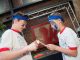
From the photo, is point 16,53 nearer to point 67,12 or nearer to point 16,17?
point 16,17

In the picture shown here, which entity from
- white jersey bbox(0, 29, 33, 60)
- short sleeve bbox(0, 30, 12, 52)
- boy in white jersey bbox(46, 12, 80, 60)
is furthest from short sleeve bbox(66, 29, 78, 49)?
short sleeve bbox(0, 30, 12, 52)

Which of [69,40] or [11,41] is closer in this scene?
[11,41]

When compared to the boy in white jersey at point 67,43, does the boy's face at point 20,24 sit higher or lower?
higher

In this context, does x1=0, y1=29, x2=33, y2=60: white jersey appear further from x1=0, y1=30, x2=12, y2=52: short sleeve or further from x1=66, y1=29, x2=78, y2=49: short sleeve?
x1=66, y1=29, x2=78, y2=49: short sleeve

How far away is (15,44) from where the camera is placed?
3.17 metres

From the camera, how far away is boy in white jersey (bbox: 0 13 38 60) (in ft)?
8.00

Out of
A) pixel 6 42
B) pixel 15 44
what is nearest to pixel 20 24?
pixel 15 44

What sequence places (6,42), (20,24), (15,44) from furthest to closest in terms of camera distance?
(20,24) → (15,44) → (6,42)

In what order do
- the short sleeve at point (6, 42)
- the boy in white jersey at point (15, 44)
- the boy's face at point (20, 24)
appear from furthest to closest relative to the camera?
the boy's face at point (20, 24) < the short sleeve at point (6, 42) < the boy in white jersey at point (15, 44)

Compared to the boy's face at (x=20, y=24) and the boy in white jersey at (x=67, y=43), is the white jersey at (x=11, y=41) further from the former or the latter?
the boy in white jersey at (x=67, y=43)

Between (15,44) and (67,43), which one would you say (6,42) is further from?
(67,43)

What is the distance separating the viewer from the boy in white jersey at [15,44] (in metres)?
2.44

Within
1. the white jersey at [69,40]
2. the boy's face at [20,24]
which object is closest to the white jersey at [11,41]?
the boy's face at [20,24]

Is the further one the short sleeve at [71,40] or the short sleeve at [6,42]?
the short sleeve at [71,40]
